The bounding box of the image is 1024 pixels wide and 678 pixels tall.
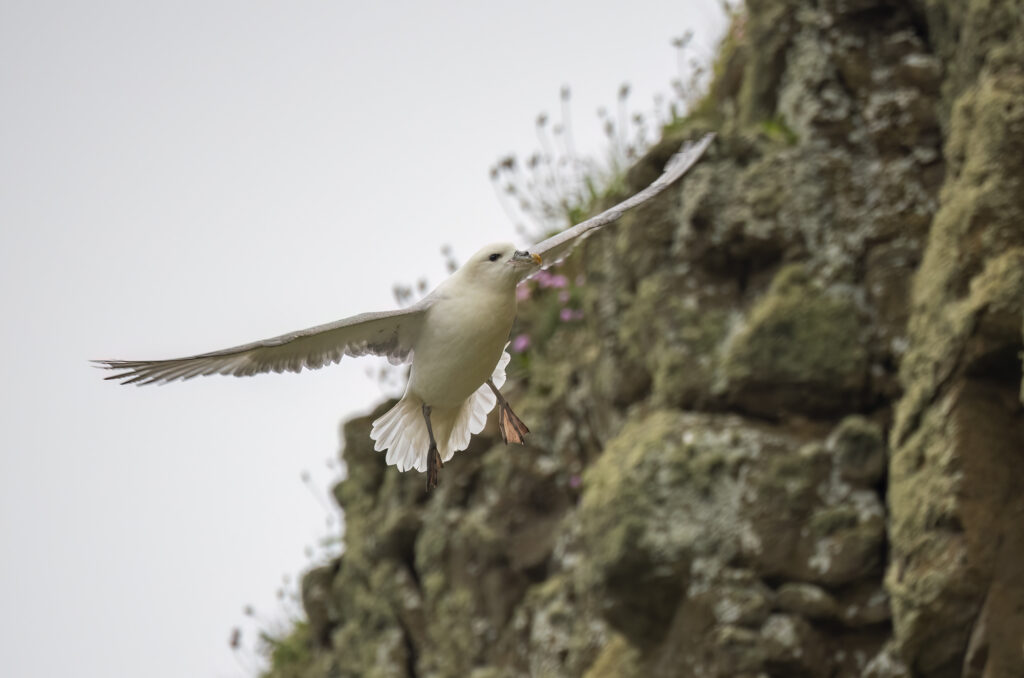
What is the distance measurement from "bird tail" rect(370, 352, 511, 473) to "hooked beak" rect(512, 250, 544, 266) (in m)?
0.73

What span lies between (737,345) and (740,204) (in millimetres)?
664

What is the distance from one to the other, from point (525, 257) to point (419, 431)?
3.34ft

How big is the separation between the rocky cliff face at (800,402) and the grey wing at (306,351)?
1589 mm

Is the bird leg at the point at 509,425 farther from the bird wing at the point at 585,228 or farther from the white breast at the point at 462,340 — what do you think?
the bird wing at the point at 585,228

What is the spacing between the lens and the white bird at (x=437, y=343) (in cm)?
413

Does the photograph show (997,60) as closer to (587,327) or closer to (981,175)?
(981,175)

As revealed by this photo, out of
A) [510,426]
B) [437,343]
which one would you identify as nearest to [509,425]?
[510,426]

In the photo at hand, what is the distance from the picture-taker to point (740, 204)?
6.04 meters

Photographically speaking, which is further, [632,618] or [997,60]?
[632,618]

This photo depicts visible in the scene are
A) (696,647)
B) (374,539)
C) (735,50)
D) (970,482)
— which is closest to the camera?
(970,482)

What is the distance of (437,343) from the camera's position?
4.25m

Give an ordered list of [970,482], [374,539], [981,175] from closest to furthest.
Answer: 1. [970,482]
2. [981,175]
3. [374,539]

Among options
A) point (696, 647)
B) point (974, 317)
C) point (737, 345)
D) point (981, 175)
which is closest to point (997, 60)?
point (981, 175)

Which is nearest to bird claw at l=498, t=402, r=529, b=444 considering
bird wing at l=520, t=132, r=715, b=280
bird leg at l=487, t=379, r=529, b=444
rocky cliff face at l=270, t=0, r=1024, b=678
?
bird leg at l=487, t=379, r=529, b=444
